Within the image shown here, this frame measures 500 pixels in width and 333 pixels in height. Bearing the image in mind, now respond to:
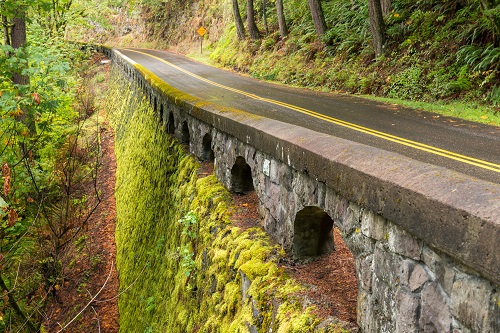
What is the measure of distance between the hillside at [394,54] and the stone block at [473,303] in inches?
331

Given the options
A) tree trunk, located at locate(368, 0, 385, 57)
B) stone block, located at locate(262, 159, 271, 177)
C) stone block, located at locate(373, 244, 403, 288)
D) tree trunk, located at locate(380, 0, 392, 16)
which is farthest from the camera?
tree trunk, located at locate(380, 0, 392, 16)

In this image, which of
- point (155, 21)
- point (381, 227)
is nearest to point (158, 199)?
point (381, 227)

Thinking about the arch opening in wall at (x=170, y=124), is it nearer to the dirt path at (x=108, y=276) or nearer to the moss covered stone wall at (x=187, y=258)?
the moss covered stone wall at (x=187, y=258)

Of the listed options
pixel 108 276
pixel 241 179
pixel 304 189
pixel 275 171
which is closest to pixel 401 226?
pixel 304 189

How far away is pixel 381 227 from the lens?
3186 millimetres

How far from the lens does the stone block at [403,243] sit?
2.82 metres

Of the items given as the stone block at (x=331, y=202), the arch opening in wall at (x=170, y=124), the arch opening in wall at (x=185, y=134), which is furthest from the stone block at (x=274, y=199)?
the arch opening in wall at (x=170, y=124)

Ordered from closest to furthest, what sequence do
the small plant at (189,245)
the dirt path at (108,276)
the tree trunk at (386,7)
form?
the dirt path at (108,276)
the small plant at (189,245)
the tree trunk at (386,7)

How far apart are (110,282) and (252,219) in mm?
7883

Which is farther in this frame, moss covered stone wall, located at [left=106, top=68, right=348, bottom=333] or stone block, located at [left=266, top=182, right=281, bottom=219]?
stone block, located at [left=266, top=182, right=281, bottom=219]

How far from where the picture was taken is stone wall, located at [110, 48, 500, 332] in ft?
7.60

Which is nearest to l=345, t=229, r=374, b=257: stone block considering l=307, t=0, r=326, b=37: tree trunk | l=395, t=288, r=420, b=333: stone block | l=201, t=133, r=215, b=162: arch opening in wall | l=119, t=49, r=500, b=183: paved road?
l=395, t=288, r=420, b=333: stone block

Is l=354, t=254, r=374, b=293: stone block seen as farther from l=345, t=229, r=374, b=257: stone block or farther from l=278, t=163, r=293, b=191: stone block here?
l=278, t=163, r=293, b=191: stone block

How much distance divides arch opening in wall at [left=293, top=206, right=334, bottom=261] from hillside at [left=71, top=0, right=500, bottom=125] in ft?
21.7
